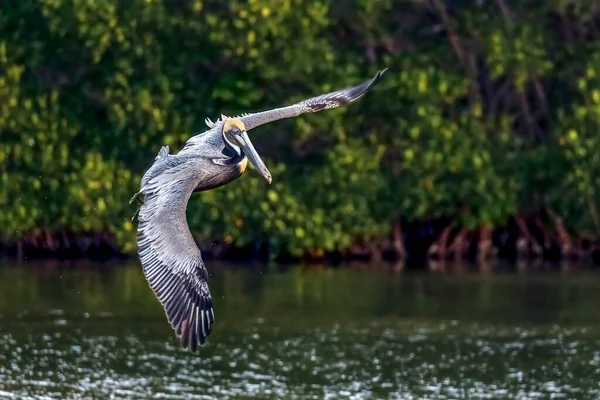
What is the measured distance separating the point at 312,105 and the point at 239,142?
1.47 metres

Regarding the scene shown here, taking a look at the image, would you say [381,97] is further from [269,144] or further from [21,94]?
[21,94]

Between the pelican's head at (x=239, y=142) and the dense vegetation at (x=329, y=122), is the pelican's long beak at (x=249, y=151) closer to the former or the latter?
the pelican's head at (x=239, y=142)

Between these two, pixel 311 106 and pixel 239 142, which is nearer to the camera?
pixel 239 142

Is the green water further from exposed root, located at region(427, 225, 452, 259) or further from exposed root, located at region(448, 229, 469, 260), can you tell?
exposed root, located at region(448, 229, 469, 260)

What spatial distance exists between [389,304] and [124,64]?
738 cm

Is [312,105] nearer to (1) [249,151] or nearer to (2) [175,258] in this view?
(1) [249,151]

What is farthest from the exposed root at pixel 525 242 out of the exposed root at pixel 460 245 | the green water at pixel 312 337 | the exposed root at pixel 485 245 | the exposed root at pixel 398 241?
the green water at pixel 312 337

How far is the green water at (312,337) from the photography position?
20.1 metres

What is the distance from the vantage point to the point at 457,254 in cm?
3023

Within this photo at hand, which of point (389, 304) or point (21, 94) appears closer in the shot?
point (389, 304)

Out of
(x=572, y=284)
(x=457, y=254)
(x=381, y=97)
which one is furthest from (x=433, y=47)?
(x=572, y=284)

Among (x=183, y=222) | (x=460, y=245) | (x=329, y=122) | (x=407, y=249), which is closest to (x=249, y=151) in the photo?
(x=183, y=222)

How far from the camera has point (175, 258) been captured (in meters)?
12.6

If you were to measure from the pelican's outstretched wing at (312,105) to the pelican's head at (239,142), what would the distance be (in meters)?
0.46
